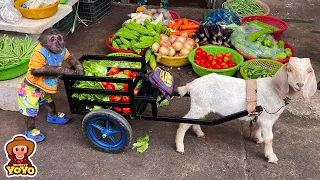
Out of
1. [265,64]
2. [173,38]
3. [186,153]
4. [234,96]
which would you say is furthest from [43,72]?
[265,64]

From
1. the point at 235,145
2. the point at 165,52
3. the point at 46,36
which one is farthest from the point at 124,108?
the point at 165,52

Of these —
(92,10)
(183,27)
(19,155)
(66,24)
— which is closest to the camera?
(19,155)

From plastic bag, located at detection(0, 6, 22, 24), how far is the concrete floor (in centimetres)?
118

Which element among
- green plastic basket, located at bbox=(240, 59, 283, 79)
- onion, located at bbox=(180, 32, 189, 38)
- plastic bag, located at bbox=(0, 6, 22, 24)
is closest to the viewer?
plastic bag, located at bbox=(0, 6, 22, 24)

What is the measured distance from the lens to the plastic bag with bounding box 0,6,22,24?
4.57m

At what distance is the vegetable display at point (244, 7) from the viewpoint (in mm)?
6680

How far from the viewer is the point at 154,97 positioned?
328 centimetres

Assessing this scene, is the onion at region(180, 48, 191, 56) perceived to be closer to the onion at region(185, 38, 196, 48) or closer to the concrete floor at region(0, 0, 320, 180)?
the onion at region(185, 38, 196, 48)

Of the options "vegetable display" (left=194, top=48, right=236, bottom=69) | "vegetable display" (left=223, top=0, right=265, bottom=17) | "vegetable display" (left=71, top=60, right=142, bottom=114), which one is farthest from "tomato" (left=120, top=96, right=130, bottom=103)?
"vegetable display" (left=223, top=0, right=265, bottom=17)

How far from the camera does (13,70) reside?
4.12 meters

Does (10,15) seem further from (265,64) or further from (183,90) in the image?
(265,64)

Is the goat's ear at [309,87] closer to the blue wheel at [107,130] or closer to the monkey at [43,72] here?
the blue wheel at [107,130]

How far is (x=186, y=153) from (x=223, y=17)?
3.15 m

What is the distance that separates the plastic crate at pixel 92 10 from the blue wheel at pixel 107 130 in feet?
11.4
